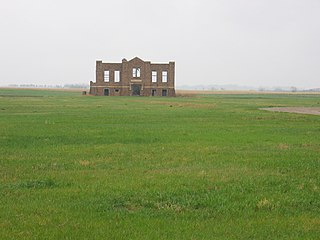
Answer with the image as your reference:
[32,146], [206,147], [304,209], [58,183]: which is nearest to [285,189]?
[304,209]

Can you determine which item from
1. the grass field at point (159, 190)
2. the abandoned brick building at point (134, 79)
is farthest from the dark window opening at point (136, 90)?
the grass field at point (159, 190)

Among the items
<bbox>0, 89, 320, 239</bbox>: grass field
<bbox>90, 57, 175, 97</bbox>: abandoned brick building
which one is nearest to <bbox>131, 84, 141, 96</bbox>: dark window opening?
<bbox>90, 57, 175, 97</bbox>: abandoned brick building

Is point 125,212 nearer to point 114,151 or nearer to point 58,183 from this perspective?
point 58,183

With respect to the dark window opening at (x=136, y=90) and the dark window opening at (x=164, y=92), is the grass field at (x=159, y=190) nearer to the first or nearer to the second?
the dark window opening at (x=136, y=90)

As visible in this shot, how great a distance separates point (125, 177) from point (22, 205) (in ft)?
11.8

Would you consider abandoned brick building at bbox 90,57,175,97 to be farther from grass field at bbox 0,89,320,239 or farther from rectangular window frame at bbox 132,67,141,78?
grass field at bbox 0,89,320,239

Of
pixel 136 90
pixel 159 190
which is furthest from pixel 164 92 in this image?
pixel 159 190

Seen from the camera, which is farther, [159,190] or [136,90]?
[136,90]

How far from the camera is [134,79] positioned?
11675 cm

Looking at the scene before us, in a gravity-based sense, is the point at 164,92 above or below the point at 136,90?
below

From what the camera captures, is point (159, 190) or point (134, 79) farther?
point (134, 79)

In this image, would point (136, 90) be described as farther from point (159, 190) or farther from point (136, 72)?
point (159, 190)

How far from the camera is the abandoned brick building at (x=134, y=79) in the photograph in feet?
382

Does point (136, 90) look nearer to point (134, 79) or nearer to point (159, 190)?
point (134, 79)
